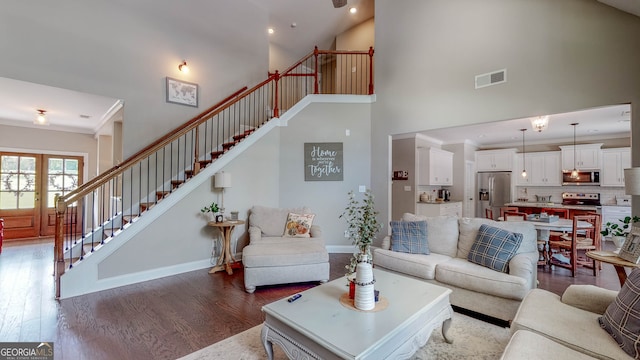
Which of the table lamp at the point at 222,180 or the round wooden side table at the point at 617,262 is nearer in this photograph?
the round wooden side table at the point at 617,262

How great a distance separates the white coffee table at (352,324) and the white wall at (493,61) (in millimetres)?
3030

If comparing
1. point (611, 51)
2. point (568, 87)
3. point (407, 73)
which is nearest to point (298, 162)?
point (407, 73)

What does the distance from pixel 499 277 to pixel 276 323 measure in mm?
2145

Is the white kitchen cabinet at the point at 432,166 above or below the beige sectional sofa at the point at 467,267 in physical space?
above

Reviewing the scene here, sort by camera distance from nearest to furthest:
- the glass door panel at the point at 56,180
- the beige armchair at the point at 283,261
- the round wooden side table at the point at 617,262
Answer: the round wooden side table at the point at 617,262, the beige armchair at the point at 283,261, the glass door panel at the point at 56,180

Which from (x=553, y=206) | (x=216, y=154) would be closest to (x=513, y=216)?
(x=553, y=206)

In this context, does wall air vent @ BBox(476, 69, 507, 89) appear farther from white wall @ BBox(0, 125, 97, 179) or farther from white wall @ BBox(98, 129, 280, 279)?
white wall @ BBox(0, 125, 97, 179)

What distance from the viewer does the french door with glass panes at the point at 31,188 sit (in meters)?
6.23

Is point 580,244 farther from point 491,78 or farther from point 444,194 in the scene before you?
point 444,194

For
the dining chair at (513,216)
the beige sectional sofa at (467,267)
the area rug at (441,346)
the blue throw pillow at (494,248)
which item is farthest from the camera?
the dining chair at (513,216)

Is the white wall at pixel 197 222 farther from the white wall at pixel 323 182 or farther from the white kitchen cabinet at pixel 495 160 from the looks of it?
the white kitchen cabinet at pixel 495 160

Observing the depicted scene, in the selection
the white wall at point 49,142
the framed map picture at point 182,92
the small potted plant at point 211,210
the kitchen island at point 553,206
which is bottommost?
the kitchen island at point 553,206

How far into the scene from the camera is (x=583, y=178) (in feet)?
22.9

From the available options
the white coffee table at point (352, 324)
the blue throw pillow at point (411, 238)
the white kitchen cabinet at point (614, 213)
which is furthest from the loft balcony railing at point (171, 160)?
the white kitchen cabinet at point (614, 213)
